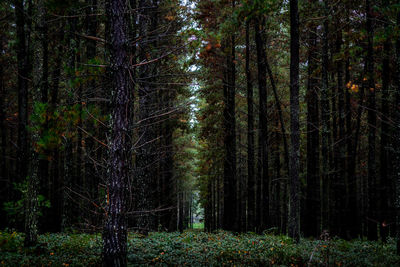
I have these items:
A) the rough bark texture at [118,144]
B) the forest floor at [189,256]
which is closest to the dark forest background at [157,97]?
the rough bark texture at [118,144]

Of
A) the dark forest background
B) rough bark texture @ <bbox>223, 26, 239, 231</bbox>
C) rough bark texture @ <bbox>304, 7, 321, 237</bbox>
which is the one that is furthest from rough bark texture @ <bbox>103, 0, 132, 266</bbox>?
rough bark texture @ <bbox>304, 7, 321, 237</bbox>

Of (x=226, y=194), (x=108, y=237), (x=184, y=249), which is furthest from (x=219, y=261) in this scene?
(x=226, y=194)

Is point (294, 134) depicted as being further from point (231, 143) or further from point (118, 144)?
point (118, 144)

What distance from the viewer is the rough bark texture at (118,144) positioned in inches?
200

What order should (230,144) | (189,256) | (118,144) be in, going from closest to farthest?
(118,144), (189,256), (230,144)

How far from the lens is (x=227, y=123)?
17.2 metres

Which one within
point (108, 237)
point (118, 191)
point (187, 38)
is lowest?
point (108, 237)

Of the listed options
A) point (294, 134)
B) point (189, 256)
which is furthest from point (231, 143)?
point (189, 256)

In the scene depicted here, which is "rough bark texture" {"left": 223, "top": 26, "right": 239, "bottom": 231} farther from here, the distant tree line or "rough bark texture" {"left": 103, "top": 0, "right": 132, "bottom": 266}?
"rough bark texture" {"left": 103, "top": 0, "right": 132, "bottom": 266}

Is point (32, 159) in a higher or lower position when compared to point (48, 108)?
lower

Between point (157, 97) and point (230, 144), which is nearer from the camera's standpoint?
point (157, 97)

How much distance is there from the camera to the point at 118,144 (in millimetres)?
5250

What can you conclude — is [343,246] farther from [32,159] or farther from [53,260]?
[32,159]

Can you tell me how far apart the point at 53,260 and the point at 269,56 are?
15.1 m
